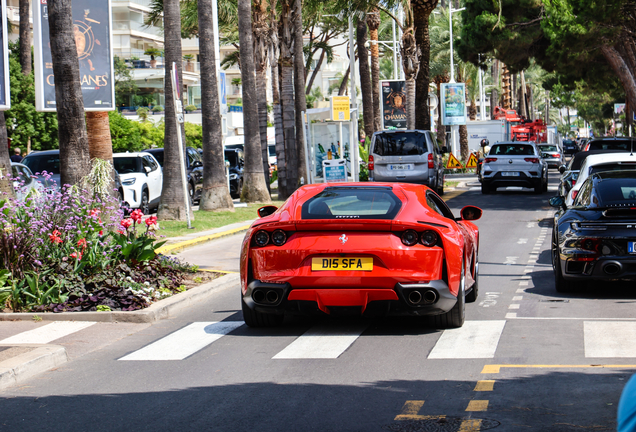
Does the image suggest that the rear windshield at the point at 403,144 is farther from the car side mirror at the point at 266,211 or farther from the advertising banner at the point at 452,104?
the advertising banner at the point at 452,104

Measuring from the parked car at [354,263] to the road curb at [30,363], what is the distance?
1.77 meters

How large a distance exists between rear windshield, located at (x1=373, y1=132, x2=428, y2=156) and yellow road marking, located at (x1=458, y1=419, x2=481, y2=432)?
22.8m

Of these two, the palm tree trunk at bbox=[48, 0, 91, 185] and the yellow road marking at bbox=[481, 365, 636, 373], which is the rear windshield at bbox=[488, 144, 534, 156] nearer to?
the palm tree trunk at bbox=[48, 0, 91, 185]

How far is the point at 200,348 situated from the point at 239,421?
2.45 m

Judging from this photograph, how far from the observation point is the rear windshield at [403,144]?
28.0 meters

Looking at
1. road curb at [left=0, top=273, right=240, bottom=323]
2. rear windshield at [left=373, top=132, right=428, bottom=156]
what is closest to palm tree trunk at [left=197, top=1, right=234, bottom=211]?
rear windshield at [left=373, top=132, right=428, bottom=156]

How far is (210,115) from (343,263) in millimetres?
15036

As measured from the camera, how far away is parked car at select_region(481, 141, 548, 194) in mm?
28828

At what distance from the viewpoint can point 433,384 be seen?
254 inches

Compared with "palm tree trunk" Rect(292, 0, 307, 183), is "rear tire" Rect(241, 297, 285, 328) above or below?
below

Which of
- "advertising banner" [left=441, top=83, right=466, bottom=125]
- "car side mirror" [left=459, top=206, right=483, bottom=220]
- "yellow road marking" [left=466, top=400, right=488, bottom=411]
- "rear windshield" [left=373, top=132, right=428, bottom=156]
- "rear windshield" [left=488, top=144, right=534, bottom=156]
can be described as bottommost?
"yellow road marking" [left=466, top=400, right=488, bottom=411]

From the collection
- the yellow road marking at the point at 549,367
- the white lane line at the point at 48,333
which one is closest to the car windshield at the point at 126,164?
the white lane line at the point at 48,333

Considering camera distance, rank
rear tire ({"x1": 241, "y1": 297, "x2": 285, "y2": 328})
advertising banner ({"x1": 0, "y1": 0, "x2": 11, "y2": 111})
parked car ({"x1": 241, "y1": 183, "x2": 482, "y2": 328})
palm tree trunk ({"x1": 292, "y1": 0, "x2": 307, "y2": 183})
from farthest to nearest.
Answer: palm tree trunk ({"x1": 292, "y1": 0, "x2": 307, "y2": 183}) → advertising banner ({"x1": 0, "y1": 0, "x2": 11, "y2": 111}) → rear tire ({"x1": 241, "y1": 297, "x2": 285, "y2": 328}) → parked car ({"x1": 241, "y1": 183, "x2": 482, "y2": 328})

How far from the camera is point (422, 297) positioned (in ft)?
26.4
